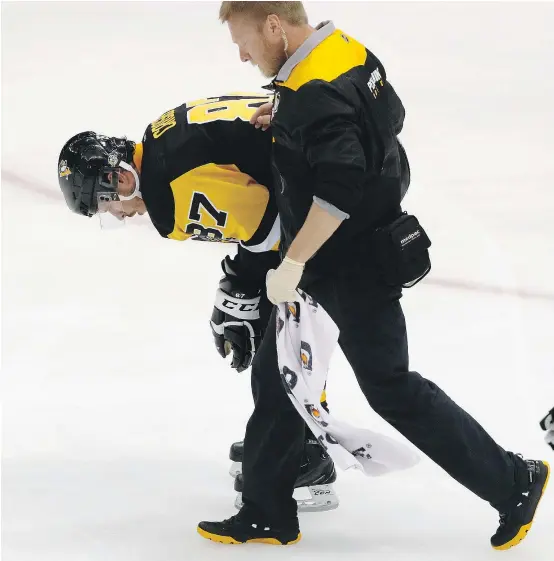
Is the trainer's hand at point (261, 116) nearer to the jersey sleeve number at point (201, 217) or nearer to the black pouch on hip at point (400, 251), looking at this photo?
the jersey sleeve number at point (201, 217)

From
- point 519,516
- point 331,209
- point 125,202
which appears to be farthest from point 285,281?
point 519,516

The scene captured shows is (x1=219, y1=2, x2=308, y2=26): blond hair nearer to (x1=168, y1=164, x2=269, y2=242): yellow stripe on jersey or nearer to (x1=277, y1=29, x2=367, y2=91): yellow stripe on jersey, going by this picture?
(x1=277, y1=29, x2=367, y2=91): yellow stripe on jersey

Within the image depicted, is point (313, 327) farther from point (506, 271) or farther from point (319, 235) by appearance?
point (506, 271)

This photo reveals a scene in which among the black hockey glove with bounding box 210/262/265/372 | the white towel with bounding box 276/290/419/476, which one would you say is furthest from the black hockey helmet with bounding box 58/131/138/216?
the white towel with bounding box 276/290/419/476

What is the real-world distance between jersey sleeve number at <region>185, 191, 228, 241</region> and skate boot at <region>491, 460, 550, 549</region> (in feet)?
3.06

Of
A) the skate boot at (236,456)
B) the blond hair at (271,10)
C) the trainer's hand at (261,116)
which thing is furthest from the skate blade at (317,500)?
the blond hair at (271,10)

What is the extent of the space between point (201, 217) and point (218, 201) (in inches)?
2.5

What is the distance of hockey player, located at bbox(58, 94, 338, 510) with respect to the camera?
8.09ft

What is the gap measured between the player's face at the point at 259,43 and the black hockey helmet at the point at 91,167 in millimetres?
452

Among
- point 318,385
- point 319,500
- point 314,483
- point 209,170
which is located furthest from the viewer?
point 314,483

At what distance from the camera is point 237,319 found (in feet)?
9.32

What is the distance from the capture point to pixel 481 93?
5031 millimetres

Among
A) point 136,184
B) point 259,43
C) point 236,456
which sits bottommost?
point 236,456

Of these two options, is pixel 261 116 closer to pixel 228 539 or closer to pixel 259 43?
pixel 259 43
